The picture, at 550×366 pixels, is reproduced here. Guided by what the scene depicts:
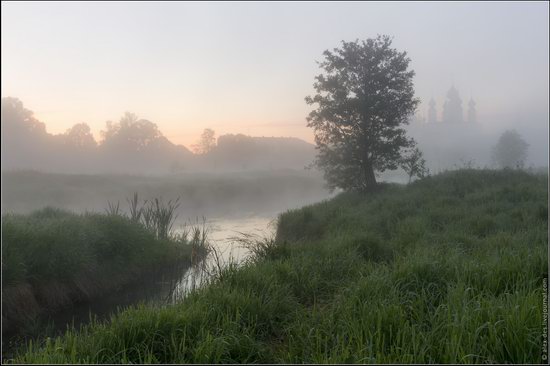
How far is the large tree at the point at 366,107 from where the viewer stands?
24.1 m

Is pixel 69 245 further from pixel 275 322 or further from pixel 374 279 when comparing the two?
pixel 374 279

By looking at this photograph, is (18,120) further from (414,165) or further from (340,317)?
(340,317)

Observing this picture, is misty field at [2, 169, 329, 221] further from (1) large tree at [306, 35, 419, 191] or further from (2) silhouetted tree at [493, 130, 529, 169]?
(2) silhouetted tree at [493, 130, 529, 169]

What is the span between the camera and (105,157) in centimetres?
8875

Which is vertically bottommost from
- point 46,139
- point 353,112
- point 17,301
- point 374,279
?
point 17,301

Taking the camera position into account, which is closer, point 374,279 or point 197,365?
point 197,365

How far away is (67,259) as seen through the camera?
34.1 feet

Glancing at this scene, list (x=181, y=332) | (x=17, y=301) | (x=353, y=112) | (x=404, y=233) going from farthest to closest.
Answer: (x=353, y=112) → (x=404, y=233) → (x=17, y=301) → (x=181, y=332)

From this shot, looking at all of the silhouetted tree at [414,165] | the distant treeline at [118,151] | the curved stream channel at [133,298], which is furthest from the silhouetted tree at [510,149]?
the curved stream channel at [133,298]

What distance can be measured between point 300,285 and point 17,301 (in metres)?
6.88

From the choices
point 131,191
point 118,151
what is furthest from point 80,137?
point 131,191

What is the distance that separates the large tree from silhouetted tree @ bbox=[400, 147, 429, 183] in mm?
574

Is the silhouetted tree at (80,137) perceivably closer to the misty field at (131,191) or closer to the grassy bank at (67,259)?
the misty field at (131,191)

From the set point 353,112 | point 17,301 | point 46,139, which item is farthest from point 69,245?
point 46,139
